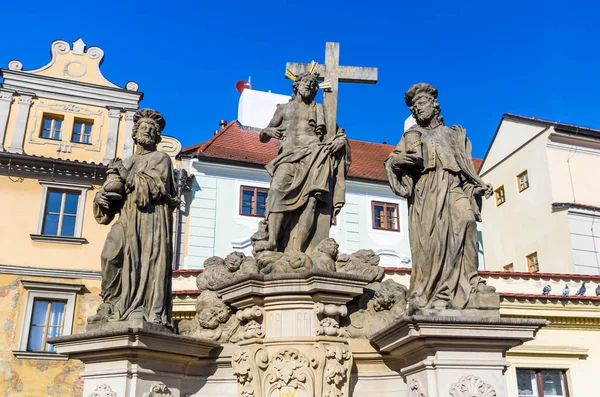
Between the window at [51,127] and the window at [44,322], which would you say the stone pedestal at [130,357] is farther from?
the window at [51,127]

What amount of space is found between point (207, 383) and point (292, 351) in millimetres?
950

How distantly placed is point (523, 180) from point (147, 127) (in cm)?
2097

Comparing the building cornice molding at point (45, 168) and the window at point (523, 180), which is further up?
the window at point (523, 180)

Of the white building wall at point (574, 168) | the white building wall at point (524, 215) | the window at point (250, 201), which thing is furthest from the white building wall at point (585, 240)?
the window at point (250, 201)

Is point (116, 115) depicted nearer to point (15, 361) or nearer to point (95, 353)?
point (15, 361)

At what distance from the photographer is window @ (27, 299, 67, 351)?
18.9m

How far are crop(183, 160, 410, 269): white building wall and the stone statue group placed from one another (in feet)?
50.2

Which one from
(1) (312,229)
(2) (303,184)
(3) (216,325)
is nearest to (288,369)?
(3) (216,325)

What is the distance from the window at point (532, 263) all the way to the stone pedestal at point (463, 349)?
19.4 metres

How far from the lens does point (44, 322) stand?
1903 cm

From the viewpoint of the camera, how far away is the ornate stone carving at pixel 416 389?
539 centimetres

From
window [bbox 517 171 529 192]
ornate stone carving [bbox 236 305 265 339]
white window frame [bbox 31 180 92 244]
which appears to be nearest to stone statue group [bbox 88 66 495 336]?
ornate stone carving [bbox 236 305 265 339]

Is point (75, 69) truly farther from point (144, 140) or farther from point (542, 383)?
point (542, 383)

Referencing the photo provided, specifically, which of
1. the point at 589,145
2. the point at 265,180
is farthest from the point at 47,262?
the point at 589,145
